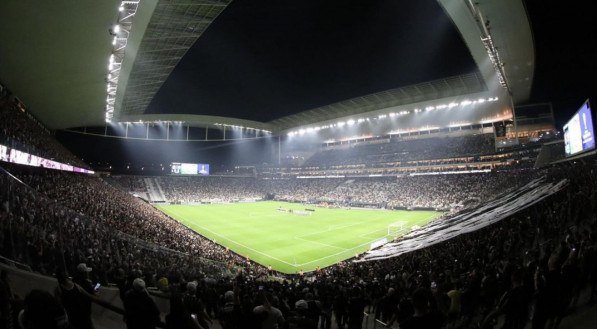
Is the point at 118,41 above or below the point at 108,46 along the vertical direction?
above

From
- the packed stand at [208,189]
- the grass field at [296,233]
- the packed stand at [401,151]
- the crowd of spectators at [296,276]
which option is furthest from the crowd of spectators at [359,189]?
the crowd of spectators at [296,276]

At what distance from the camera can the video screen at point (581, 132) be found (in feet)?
48.5

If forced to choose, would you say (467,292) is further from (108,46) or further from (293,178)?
(293,178)

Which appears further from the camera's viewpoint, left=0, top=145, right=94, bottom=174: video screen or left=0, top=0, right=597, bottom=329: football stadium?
left=0, top=145, right=94, bottom=174: video screen

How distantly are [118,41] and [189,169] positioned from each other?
53037mm

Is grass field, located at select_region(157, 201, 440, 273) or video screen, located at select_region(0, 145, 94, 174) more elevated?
video screen, located at select_region(0, 145, 94, 174)

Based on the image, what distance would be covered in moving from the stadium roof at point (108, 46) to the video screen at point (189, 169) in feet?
91.9

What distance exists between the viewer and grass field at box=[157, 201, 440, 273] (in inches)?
979

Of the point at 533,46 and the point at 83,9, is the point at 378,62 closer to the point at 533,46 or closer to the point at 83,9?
the point at 533,46

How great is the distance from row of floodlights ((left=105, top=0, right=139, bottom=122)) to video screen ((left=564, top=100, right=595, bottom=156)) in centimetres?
2275

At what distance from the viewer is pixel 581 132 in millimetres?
16375

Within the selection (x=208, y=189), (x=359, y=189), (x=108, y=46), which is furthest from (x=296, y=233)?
(x=208, y=189)

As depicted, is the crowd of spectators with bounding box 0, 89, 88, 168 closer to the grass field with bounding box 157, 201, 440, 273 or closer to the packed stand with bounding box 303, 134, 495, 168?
the grass field with bounding box 157, 201, 440, 273

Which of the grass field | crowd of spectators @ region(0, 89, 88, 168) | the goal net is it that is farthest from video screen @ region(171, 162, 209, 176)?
the goal net
